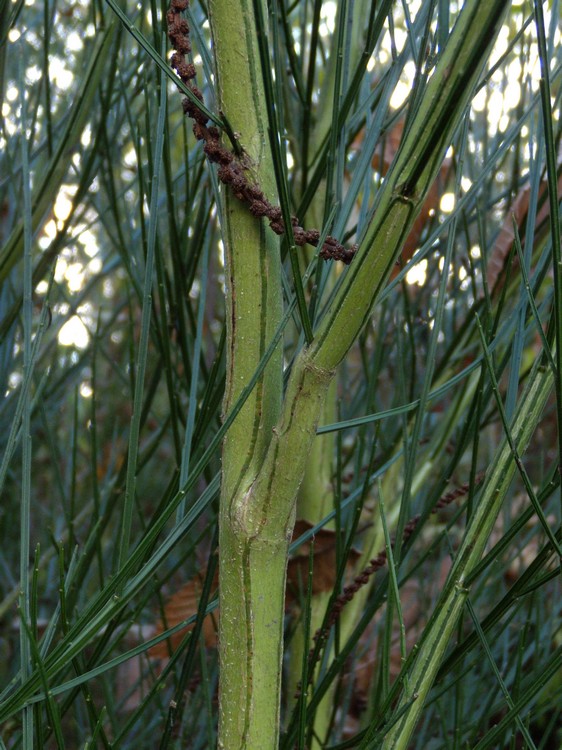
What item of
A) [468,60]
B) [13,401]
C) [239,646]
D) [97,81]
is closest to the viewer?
[468,60]

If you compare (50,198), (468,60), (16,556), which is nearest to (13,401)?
(50,198)

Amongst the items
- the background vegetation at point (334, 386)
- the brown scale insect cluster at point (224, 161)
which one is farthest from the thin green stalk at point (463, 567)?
the brown scale insect cluster at point (224, 161)

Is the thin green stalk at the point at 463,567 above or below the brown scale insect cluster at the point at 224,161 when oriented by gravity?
below

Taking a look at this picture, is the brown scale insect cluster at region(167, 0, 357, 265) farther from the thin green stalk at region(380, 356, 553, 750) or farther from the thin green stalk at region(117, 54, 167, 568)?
the thin green stalk at region(380, 356, 553, 750)

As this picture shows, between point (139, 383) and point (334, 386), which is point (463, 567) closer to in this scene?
point (139, 383)

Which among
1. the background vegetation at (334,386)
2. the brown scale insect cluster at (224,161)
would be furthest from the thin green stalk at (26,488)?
the brown scale insect cluster at (224,161)

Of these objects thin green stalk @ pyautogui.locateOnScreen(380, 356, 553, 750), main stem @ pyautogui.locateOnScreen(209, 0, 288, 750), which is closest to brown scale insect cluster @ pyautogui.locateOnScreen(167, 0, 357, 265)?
main stem @ pyautogui.locateOnScreen(209, 0, 288, 750)

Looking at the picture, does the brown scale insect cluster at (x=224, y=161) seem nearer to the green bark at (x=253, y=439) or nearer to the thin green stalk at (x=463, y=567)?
the green bark at (x=253, y=439)

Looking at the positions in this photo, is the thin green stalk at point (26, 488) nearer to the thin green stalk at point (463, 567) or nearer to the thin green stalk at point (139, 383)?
the thin green stalk at point (139, 383)

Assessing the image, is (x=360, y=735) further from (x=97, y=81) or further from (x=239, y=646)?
(x=97, y=81)

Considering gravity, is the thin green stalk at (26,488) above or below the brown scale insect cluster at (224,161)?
below

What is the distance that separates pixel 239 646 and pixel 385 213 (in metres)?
0.23

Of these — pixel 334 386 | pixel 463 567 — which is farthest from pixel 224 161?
pixel 334 386

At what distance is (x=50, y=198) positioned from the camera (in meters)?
0.73
